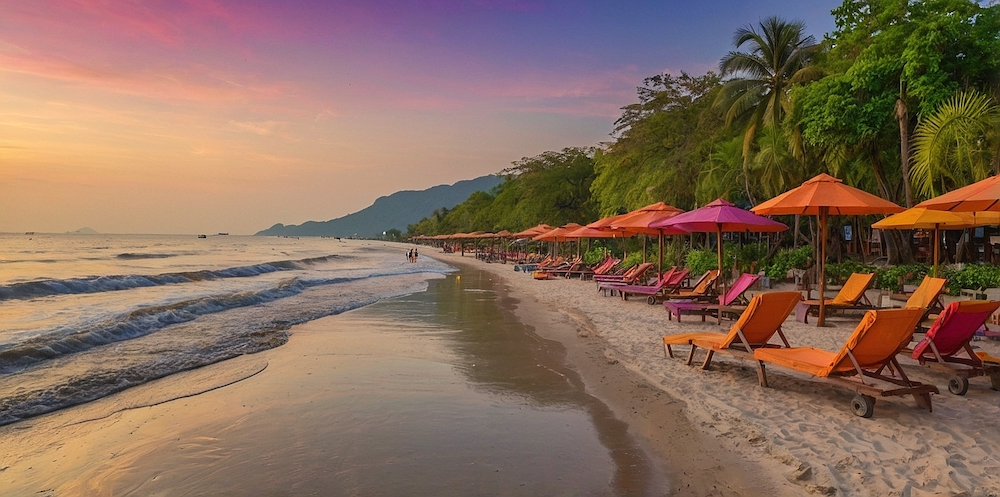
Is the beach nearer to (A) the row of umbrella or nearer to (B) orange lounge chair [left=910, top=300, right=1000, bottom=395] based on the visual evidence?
(B) orange lounge chair [left=910, top=300, right=1000, bottom=395]

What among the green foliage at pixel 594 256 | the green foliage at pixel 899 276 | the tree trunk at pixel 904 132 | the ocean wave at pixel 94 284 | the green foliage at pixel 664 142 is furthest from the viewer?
the green foliage at pixel 594 256

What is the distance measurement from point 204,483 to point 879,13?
61.3 ft

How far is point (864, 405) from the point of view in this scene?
181 inches

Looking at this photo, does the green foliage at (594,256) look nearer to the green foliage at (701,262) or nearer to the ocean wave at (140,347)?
the green foliage at (701,262)

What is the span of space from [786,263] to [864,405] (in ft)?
38.4

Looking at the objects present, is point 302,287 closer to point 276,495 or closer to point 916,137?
point 276,495

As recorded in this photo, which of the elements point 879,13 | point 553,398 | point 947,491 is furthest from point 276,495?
point 879,13

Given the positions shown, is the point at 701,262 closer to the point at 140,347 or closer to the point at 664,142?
the point at 664,142

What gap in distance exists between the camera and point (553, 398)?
5.81m

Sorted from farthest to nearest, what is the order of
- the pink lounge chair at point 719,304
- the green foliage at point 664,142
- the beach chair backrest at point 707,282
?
the green foliage at point 664,142
the beach chair backrest at point 707,282
the pink lounge chair at point 719,304

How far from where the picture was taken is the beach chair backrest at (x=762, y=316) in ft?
19.8

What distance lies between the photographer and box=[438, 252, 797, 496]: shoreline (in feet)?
12.0

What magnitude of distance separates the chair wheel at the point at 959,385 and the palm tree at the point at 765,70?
15956mm

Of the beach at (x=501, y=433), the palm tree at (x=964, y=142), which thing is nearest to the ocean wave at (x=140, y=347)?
the beach at (x=501, y=433)
